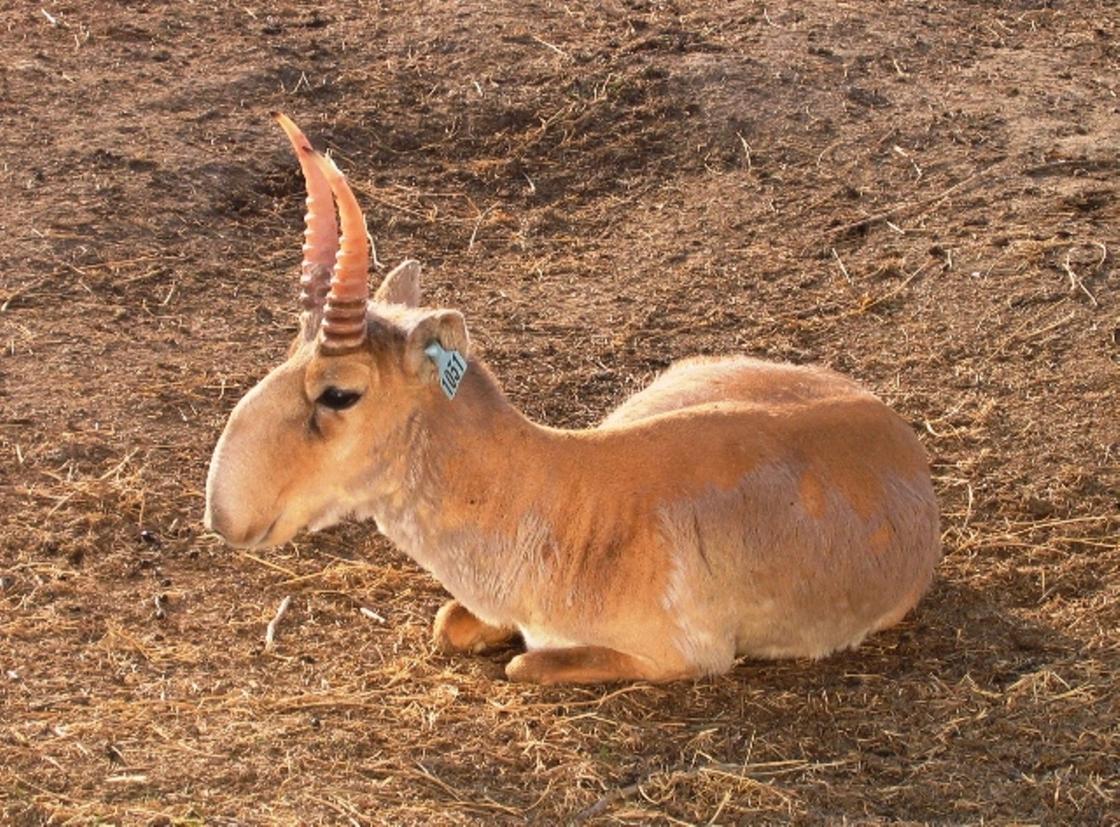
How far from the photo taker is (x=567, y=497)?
23.5 feet

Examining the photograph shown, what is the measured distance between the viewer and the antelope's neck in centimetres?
702

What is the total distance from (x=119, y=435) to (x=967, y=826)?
4.76m

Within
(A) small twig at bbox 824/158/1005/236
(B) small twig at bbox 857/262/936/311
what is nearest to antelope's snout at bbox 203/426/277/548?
(B) small twig at bbox 857/262/936/311

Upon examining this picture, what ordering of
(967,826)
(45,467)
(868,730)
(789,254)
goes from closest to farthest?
(967,826)
(868,730)
(45,467)
(789,254)

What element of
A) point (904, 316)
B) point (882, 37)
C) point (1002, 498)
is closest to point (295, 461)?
point (1002, 498)

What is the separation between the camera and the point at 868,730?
7.06 m

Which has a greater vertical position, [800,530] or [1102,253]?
[800,530]

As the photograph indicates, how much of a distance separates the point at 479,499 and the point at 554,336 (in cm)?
363

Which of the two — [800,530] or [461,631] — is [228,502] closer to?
[461,631]

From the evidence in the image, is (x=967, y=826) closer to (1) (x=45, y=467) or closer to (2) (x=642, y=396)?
(2) (x=642, y=396)

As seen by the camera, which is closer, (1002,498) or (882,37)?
(1002,498)

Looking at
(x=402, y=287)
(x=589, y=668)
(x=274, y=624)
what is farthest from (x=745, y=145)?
(x=589, y=668)

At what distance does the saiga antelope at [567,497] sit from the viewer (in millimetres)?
6734

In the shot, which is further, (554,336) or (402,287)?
(554,336)
